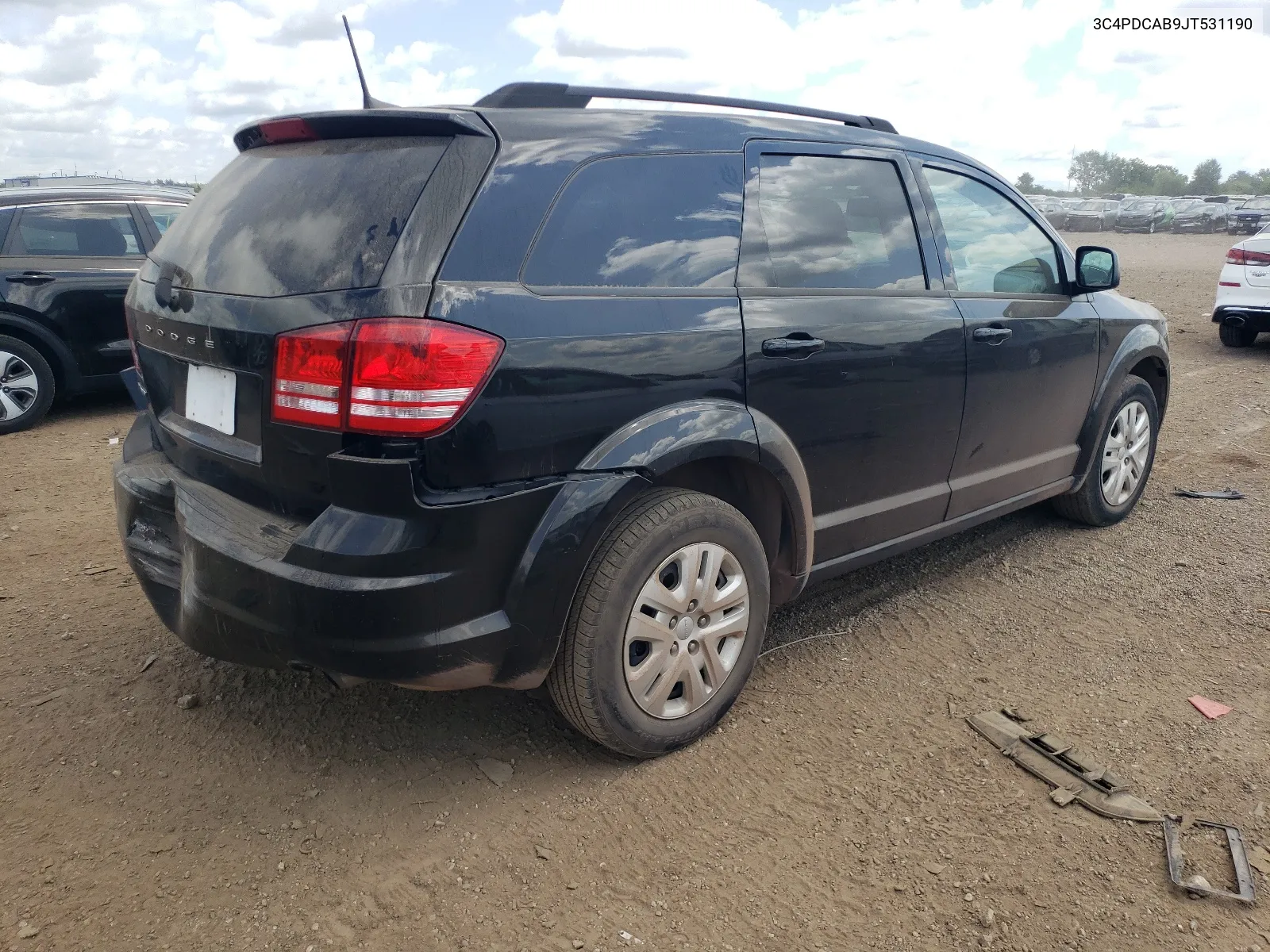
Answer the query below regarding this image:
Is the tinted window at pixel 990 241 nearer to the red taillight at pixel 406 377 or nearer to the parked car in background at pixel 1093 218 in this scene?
the red taillight at pixel 406 377

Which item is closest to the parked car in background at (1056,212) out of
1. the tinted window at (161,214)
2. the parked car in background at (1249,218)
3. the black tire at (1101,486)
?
the parked car in background at (1249,218)

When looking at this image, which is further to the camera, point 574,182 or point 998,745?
point 998,745

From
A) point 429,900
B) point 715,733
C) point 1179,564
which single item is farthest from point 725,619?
point 1179,564

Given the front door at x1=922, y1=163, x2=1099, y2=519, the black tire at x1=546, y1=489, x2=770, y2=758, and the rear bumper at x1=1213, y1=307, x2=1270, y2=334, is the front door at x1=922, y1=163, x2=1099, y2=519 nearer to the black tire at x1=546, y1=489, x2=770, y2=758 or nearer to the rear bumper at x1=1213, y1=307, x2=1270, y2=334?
the black tire at x1=546, y1=489, x2=770, y2=758

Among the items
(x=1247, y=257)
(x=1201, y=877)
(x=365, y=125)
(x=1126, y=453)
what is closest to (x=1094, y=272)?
(x=1126, y=453)

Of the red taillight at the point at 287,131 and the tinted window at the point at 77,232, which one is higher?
the red taillight at the point at 287,131

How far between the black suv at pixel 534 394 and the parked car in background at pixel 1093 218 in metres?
43.5

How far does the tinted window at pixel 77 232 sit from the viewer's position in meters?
6.83

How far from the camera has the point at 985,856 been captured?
2.46 m

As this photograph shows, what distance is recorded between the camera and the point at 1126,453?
4.84m

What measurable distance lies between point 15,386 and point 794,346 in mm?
6166

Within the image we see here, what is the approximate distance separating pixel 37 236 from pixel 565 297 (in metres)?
6.15

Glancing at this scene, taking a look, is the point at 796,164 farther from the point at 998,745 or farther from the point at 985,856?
the point at 985,856

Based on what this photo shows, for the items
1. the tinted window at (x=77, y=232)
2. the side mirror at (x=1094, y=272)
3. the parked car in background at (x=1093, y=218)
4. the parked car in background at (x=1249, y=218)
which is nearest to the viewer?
the side mirror at (x=1094, y=272)
